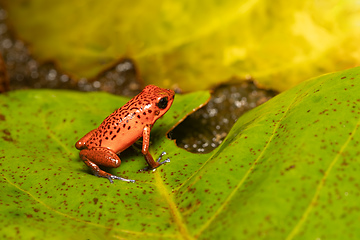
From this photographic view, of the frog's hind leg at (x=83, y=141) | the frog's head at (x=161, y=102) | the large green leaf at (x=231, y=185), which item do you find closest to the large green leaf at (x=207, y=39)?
A: the frog's head at (x=161, y=102)

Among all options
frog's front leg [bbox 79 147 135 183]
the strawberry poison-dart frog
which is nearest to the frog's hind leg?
the strawberry poison-dart frog

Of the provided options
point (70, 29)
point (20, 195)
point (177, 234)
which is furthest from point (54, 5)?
point (177, 234)

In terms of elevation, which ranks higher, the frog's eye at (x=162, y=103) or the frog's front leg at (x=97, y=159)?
the frog's eye at (x=162, y=103)

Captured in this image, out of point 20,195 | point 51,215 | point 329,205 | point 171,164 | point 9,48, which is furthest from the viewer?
point 9,48

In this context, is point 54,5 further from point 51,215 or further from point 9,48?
point 51,215

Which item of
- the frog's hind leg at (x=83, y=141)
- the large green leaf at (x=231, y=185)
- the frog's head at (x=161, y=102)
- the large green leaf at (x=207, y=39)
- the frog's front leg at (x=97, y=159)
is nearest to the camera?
the large green leaf at (x=231, y=185)

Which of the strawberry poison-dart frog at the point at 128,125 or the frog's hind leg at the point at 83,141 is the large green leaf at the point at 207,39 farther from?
the frog's hind leg at the point at 83,141
